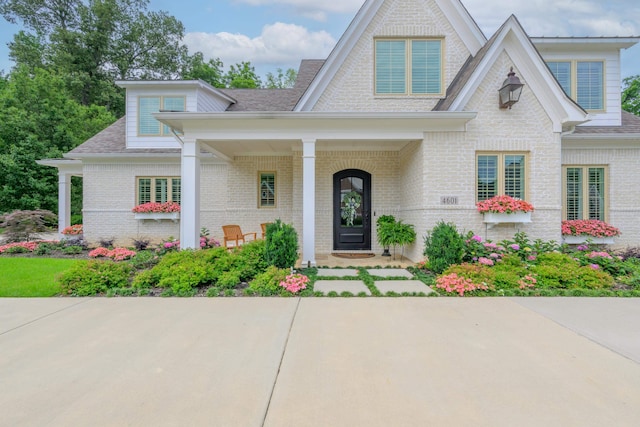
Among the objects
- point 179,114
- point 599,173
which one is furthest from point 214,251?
point 599,173

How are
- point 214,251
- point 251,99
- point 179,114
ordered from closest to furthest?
1. point 214,251
2. point 179,114
3. point 251,99

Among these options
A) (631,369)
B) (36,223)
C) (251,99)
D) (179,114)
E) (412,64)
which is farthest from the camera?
(251,99)

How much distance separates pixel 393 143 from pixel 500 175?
8.51ft

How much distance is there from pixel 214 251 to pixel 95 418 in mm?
4075

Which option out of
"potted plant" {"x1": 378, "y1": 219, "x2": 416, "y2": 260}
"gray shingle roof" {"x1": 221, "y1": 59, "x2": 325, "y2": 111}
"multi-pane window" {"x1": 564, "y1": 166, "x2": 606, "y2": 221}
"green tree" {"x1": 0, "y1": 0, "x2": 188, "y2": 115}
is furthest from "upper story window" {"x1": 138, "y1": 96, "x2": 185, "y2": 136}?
"green tree" {"x1": 0, "y1": 0, "x2": 188, "y2": 115}

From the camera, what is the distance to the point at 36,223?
34.8 feet

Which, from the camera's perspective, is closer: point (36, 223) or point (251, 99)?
point (36, 223)

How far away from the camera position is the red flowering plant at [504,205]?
6633mm

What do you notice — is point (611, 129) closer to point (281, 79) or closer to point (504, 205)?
point (504, 205)

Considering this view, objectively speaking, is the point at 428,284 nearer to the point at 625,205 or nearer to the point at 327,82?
the point at 327,82

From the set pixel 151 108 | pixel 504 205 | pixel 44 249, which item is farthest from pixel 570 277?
pixel 44 249

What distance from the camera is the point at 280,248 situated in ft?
19.3

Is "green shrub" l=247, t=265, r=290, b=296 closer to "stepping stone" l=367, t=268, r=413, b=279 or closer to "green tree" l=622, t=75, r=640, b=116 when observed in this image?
"stepping stone" l=367, t=268, r=413, b=279

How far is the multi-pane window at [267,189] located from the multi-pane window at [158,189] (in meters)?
2.89
